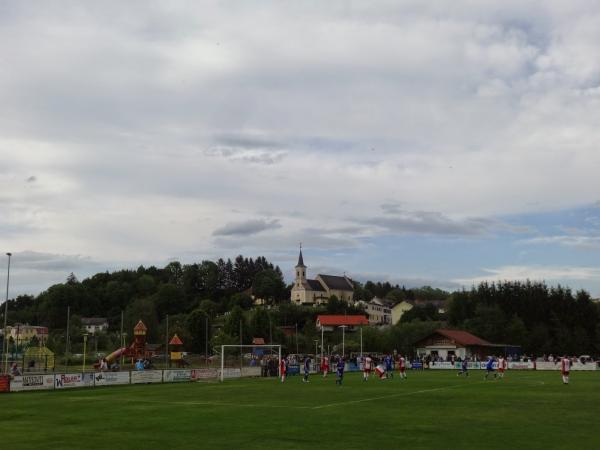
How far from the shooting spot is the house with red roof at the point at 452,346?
94625 mm

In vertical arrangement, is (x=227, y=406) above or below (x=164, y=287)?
below

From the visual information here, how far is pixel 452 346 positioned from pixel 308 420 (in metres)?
74.6

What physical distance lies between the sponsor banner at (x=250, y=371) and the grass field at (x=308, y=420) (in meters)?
21.4

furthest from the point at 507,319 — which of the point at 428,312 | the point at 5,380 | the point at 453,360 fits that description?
the point at 5,380

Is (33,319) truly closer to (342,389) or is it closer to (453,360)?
(453,360)

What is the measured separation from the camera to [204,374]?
5697cm

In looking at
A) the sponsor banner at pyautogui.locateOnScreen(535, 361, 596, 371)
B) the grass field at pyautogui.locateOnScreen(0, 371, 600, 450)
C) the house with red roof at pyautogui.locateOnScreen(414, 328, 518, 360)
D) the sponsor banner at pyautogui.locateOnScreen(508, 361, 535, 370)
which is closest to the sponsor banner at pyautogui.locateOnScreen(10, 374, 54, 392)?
the grass field at pyautogui.locateOnScreen(0, 371, 600, 450)

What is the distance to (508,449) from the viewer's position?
17.6 m

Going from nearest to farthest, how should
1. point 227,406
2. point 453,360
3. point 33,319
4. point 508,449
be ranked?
point 508,449 < point 227,406 < point 453,360 < point 33,319

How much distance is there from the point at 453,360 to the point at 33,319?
13889 cm

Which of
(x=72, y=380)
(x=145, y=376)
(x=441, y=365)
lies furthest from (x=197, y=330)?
(x=72, y=380)

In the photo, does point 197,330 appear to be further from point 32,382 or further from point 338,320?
point 32,382

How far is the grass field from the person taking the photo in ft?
→ 62.9

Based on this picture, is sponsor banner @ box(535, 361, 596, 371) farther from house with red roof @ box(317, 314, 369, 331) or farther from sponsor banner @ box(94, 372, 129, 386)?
house with red roof @ box(317, 314, 369, 331)
